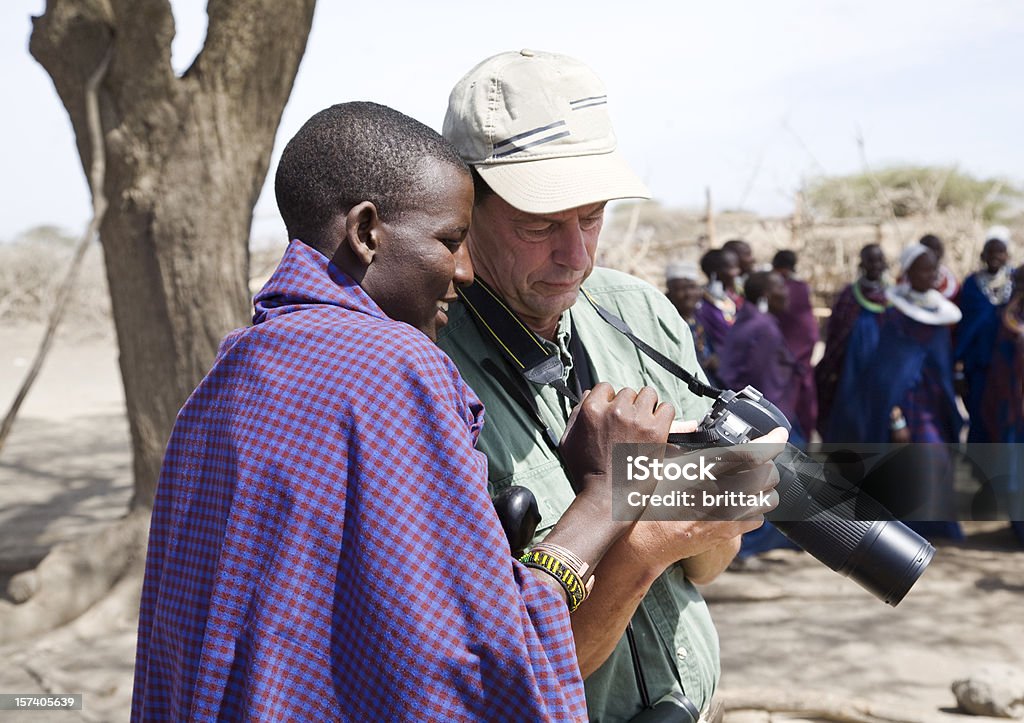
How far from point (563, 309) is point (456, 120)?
13.7 inches

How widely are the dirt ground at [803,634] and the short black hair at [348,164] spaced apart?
2.81 metres

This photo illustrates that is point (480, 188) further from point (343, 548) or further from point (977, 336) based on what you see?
point (977, 336)

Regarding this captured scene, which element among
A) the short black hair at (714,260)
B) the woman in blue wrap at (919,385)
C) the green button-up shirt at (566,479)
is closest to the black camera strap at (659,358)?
the green button-up shirt at (566,479)

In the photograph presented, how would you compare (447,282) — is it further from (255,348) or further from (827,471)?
(827,471)

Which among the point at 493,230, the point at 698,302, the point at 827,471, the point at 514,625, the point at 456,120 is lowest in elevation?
the point at 698,302

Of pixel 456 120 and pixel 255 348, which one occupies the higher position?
pixel 456 120

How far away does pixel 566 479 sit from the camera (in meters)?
1.57

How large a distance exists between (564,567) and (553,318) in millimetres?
580

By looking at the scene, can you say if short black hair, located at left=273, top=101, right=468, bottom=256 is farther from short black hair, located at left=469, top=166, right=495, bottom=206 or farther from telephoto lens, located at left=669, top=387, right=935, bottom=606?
telephoto lens, located at left=669, top=387, right=935, bottom=606

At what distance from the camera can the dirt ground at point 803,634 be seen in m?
3.69

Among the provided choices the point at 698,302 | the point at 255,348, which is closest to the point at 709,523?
the point at 255,348

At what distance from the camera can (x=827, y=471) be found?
1.62m

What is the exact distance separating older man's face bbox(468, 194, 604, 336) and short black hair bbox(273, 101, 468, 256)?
361 millimetres

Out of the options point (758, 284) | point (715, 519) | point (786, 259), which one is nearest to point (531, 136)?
point (715, 519)
